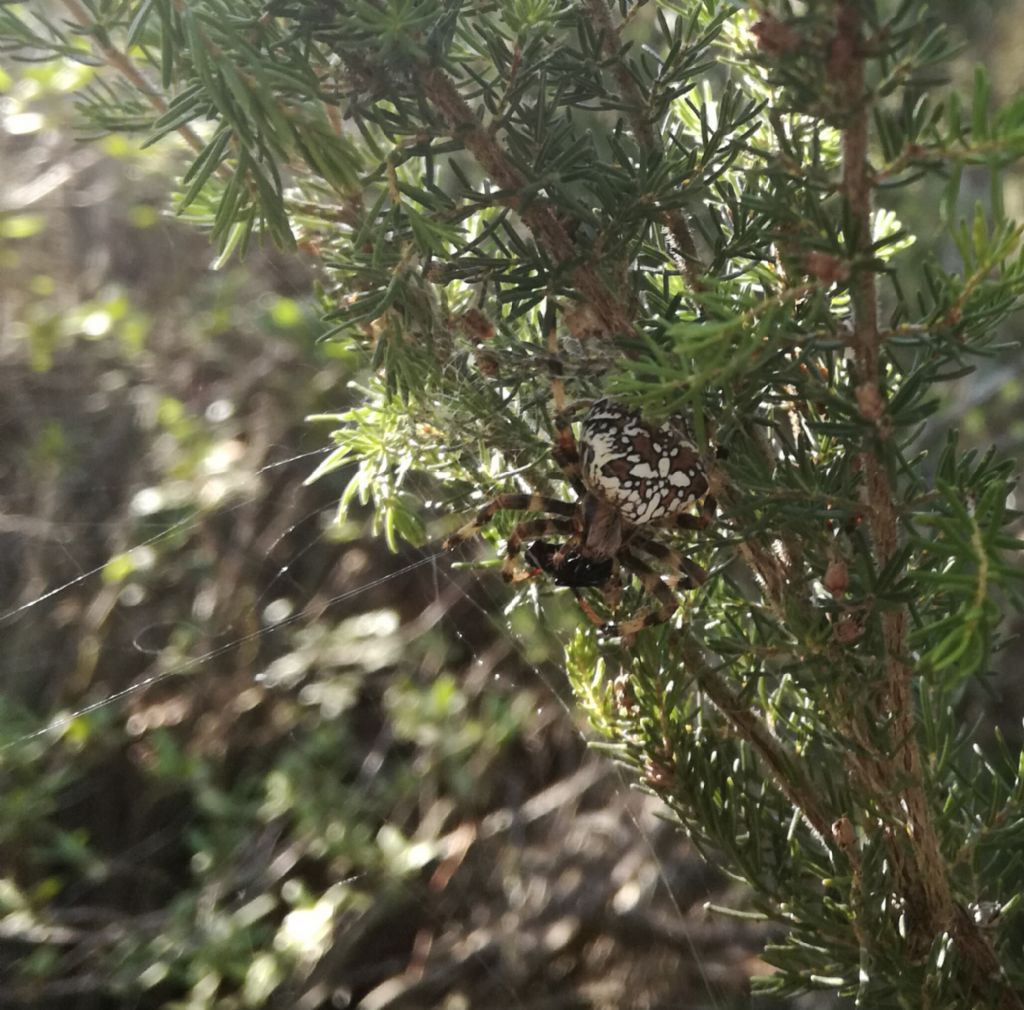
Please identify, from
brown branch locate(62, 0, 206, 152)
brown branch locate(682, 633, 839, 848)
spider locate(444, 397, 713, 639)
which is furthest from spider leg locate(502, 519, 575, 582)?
brown branch locate(62, 0, 206, 152)

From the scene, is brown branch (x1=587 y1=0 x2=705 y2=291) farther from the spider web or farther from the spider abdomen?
the spider web

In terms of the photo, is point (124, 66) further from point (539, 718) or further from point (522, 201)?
point (539, 718)

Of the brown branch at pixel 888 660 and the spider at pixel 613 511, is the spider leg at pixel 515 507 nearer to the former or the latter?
the spider at pixel 613 511

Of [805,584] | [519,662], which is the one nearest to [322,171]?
[805,584]

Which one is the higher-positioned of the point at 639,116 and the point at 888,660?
the point at 639,116

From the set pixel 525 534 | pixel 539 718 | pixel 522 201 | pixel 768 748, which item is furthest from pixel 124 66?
pixel 539 718
